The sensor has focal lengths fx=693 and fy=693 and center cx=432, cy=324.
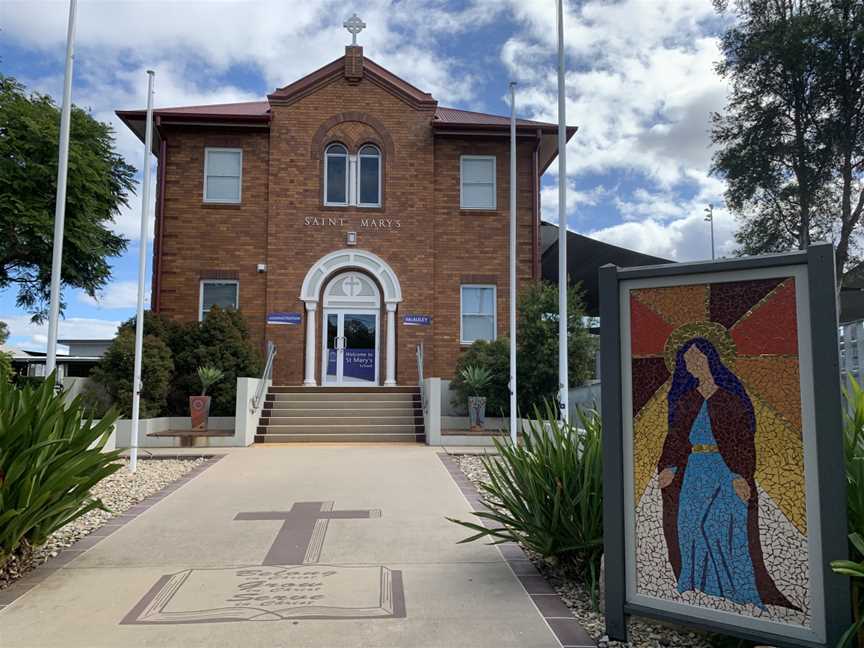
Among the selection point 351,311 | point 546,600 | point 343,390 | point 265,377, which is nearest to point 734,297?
point 546,600

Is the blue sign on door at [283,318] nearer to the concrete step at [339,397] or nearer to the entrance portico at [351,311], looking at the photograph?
the entrance portico at [351,311]

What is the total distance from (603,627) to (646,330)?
1.67m

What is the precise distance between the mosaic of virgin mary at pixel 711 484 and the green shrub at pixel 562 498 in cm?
94

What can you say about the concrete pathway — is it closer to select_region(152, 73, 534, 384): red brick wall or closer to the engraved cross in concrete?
the engraved cross in concrete

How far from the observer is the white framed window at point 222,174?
1834 cm

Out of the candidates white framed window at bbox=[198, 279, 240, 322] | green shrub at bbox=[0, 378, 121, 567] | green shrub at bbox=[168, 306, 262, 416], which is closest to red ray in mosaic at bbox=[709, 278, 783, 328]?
green shrub at bbox=[0, 378, 121, 567]

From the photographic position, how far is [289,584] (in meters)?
4.58

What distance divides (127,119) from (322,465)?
1302 centimetres

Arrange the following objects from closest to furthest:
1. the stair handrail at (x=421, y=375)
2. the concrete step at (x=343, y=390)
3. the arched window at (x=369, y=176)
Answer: the stair handrail at (x=421, y=375)
the concrete step at (x=343, y=390)
the arched window at (x=369, y=176)

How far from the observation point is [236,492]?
8.18 metres

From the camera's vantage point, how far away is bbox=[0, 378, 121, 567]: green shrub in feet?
14.3

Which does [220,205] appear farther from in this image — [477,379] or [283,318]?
[477,379]

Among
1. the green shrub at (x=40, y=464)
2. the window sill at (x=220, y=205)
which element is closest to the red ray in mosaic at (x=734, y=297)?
the green shrub at (x=40, y=464)

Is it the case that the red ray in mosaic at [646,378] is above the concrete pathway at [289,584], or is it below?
above
